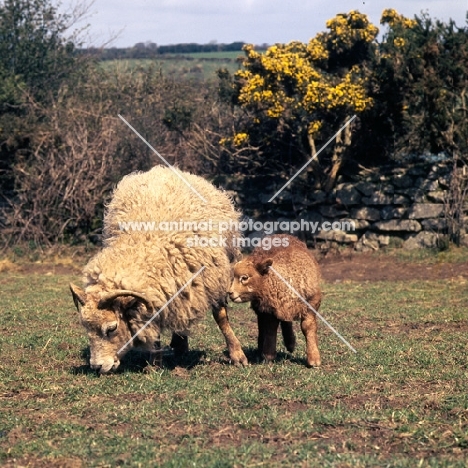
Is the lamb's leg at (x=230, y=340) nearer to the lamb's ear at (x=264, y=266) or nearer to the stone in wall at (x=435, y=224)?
the lamb's ear at (x=264, y=266)

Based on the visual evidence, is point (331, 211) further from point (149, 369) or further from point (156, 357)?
point (149, 369)

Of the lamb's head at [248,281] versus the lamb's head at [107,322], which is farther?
the lamb's head at [248,281]

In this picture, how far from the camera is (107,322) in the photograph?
7.43 meters

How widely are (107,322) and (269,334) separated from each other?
1.79 metres

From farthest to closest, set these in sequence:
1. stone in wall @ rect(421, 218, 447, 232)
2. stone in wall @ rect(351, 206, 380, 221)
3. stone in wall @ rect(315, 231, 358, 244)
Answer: stone in wall @ rect(315, 231, 358, 244), stone in wall @ rect(351, 206, 380, 221), stone in wall @ rect(421, 218, 447, 232)

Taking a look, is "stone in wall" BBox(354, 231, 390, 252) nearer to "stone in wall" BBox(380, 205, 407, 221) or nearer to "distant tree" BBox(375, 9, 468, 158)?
"stone in wall" BBox(380, 205, 407, 221)

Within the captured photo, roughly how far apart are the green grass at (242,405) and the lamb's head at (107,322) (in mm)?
215

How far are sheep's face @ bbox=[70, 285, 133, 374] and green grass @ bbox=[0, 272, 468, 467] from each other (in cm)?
20

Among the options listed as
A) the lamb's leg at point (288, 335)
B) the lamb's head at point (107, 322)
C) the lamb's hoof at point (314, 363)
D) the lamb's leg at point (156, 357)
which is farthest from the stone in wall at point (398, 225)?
the lamb's head at point (107, 322)

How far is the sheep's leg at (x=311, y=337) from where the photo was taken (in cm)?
807

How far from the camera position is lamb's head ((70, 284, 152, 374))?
7418mm

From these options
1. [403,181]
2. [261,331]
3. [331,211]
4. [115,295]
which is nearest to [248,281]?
[261,331]

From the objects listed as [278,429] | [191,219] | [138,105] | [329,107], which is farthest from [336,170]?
[278,429]

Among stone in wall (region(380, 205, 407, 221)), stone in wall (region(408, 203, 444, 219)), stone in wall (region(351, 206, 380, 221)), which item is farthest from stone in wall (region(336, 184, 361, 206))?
stone in wall (region(408, 203, 444, 219))
